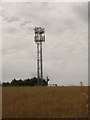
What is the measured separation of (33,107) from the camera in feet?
56.3

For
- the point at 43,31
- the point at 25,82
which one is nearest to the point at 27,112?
the point at 43,31

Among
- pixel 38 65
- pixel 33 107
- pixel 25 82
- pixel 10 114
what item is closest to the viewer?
pixel 10 114

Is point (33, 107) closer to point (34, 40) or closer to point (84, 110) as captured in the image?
point (84, 110)

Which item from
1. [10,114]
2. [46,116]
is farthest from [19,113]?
[46,116]

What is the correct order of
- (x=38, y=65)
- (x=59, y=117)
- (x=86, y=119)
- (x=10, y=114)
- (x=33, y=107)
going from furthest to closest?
(x=38, y=65) → (x=33, y=107) → (x=10, y=114) → (x=59, y=117) → (x=86, y=119)

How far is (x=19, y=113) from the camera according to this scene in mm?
15344

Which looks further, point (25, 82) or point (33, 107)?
point (25, 82)

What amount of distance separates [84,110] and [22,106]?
3.87 m

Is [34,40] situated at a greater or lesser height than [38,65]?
greater

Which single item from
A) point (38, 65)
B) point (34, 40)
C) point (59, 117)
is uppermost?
point (34, 40)

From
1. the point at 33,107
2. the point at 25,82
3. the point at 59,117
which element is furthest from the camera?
the point at 25,82

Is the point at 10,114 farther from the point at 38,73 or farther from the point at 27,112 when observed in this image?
the point at 38,73

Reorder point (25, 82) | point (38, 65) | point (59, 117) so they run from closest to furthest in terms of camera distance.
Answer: point (59, 117) → point (38, 65) → point (25, 82)

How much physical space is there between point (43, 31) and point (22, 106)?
125 feet
